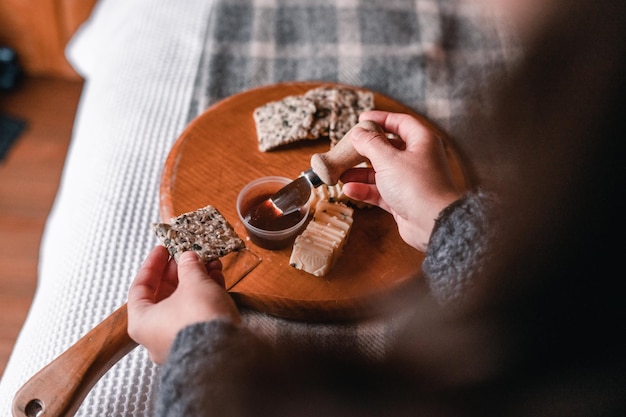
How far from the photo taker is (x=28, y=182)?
1920 millimetres

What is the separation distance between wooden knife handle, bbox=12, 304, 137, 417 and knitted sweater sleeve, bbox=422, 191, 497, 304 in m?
0.49

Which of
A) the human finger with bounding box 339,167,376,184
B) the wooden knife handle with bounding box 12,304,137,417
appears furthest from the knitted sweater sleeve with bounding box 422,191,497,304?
the wooden knife handle with bounding box 12,304,137,417

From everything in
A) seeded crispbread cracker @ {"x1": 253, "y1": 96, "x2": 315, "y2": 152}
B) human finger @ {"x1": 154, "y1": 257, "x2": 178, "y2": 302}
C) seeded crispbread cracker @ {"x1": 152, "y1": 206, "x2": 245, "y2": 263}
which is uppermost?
seeded crispbread cracker @ {"x1": 253, "y1": 96, "x2": 315, "y2": 152}

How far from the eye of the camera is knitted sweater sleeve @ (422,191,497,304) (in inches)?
33.9

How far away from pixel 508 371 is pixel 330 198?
1.49 ft

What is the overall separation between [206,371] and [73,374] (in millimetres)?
229

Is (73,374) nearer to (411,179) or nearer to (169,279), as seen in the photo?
(169,279)

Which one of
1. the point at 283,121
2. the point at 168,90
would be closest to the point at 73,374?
the point at 283,121

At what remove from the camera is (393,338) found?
40.7 inches

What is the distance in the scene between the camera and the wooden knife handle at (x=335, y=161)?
1.02 meters

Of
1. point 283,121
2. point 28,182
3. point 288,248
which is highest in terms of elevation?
point 283,121

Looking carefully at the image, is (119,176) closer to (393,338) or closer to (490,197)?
(393,338)

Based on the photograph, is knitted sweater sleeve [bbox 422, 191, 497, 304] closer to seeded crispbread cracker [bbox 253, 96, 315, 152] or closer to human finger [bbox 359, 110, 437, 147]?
human finger [bbox 359, 110, 437, 147]

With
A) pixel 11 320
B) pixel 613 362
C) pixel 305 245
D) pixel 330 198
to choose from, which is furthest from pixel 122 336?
pixel 11 320
